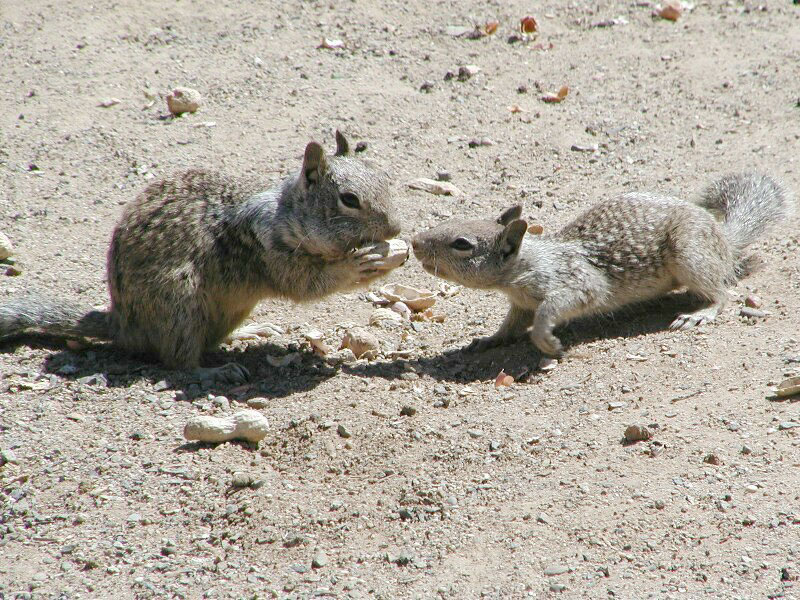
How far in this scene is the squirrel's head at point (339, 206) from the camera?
19.6 feet

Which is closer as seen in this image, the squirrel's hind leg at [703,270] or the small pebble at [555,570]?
the small pebble at [555,570]

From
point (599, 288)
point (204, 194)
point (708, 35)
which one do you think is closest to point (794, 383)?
point (599, 288)

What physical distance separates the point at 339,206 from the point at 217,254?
89cm

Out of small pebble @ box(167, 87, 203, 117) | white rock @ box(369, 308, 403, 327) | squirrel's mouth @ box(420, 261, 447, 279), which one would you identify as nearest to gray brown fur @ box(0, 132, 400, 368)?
squirrel's mouth @ box(420, 261, 447, 279)

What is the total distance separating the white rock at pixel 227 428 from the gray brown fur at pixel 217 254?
1.16m

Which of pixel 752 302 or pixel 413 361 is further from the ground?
pixel 752 302

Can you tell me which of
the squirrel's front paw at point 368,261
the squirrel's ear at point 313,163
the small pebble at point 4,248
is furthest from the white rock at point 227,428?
the small pebble at point 4,248

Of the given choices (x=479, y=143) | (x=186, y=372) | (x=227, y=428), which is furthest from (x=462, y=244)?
(x=479, y=143)

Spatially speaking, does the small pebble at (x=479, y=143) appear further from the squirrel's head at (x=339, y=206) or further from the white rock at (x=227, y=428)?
the white rock at (x=227, y=428)

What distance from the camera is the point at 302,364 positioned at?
6418mm

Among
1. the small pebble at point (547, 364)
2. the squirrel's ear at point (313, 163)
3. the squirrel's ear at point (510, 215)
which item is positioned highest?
the squirrel's ear at point (313, 163)

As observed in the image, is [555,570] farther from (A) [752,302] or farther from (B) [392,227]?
(A) [752,302]

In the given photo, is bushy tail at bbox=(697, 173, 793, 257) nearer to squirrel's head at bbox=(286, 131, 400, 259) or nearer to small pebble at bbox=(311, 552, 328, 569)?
squirrel's head at bbox=(286, 131, 400, 259)

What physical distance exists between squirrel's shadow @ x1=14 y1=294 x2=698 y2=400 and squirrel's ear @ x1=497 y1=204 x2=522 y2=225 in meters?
0.88
